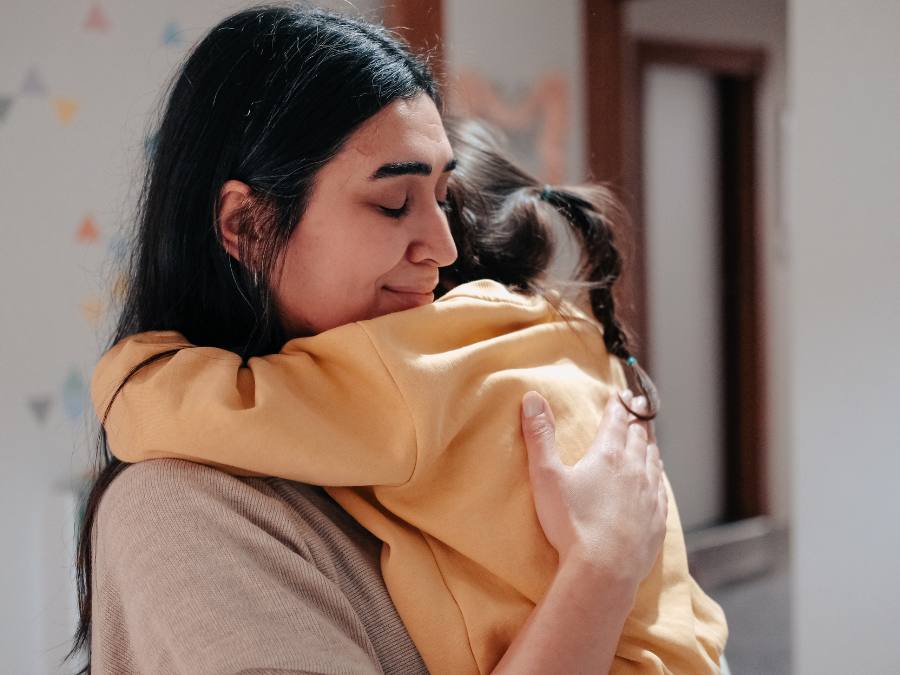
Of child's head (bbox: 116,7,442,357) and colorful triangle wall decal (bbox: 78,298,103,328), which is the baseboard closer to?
colorful triangle wall decal (bbox: 78,298,103,328)

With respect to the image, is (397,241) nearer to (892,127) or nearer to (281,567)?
(281,567)

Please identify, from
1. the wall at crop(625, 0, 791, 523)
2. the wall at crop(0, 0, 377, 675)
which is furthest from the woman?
the wall at crop(625, 0, 791, 523)

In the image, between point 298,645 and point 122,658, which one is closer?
point 298,645

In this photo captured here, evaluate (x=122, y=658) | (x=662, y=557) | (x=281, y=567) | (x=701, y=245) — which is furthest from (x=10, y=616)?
(x=701, y=245)

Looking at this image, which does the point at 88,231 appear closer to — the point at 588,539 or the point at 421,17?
the point at 421,17

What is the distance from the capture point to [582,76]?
3.06 meters

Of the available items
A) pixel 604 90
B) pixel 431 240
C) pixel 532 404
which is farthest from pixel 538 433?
pixel 604 90

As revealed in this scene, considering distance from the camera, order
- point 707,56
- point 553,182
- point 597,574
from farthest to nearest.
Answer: point 707,56
point 553,182
point 597,574

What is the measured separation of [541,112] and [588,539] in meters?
2.41

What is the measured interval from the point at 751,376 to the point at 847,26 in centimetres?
230

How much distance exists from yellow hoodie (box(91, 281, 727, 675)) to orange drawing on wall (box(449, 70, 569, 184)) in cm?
209

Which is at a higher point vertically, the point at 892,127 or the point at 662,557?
the point at 892,127

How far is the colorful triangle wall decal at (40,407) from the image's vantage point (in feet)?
6.93

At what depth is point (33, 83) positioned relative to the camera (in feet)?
6.85
